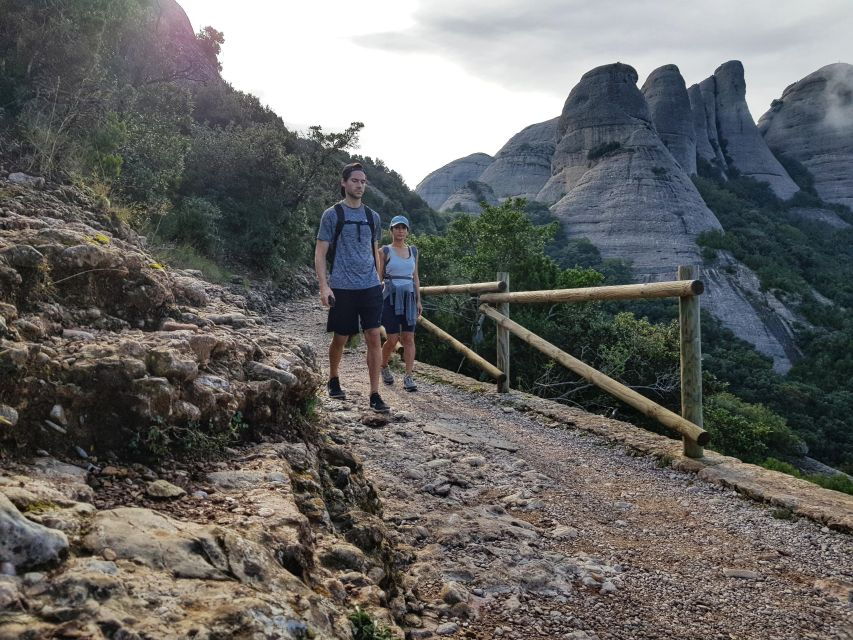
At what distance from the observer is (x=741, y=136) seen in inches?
2758

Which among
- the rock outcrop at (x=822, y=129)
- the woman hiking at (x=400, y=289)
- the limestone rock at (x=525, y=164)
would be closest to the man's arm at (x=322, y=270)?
the woman hiking at (x=400, y=289)

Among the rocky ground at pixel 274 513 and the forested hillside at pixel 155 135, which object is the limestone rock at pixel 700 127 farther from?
the rocky ground at pixel 274 513

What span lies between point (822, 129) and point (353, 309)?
87.2m

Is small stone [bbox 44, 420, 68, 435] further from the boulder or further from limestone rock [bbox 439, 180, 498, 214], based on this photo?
the boulder

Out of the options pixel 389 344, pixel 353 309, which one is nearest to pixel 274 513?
pixel 353 309

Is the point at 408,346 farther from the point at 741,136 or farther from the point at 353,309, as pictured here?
the point at 741,136

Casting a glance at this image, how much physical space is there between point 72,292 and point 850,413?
30635 millimetres

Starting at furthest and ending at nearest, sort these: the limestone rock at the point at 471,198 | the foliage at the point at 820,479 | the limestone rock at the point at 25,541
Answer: the limestone rock at the point at 471,198, the foliage at the point at 820,479, the limestone rock at the point at 25,541

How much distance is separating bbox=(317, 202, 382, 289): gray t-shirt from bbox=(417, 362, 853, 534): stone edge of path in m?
2.52

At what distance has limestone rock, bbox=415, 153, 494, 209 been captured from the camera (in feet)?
299

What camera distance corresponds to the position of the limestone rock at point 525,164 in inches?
2975

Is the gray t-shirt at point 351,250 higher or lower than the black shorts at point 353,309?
higher

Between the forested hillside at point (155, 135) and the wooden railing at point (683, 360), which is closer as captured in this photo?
the wooden railing at point (683, 360)

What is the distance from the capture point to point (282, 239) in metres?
16.8
